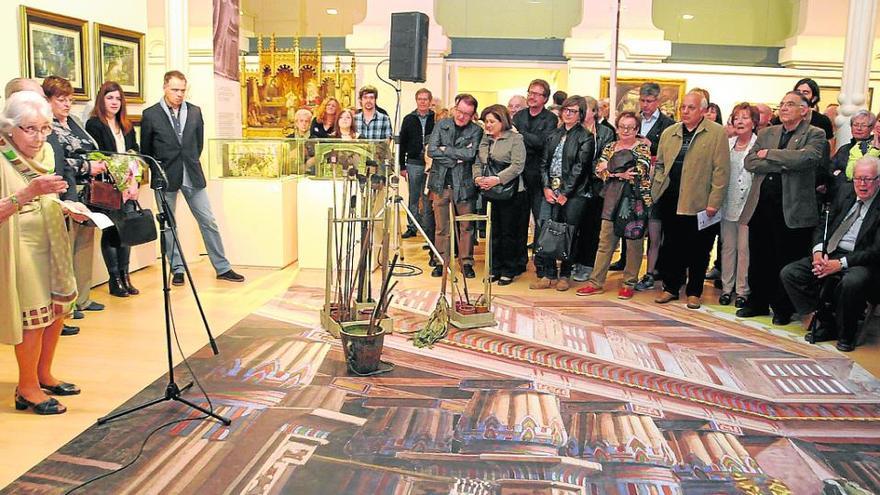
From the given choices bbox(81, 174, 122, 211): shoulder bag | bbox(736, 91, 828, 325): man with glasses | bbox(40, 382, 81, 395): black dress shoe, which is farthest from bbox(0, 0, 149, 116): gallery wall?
bbox(736, 91, 828, 325): man with glasses

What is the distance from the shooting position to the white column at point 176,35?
6688 mm

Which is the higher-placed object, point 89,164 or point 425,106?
point 425,106

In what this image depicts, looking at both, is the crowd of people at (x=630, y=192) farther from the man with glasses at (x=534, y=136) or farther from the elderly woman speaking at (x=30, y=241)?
the elderly woman speaking at (x=30, y=241)

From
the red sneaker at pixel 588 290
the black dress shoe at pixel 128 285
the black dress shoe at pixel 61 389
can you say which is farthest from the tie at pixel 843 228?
the black dress shoe at pixel 128 285

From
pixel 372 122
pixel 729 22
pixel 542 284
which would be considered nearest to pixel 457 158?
pixel 542 284

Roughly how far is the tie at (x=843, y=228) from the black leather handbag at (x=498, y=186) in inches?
96.1

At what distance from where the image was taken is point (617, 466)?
3146 mm

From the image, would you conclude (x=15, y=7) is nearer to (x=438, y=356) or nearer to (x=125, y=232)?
(x=125, y=232)

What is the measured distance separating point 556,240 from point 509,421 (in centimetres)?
263

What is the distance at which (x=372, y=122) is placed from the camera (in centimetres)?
766

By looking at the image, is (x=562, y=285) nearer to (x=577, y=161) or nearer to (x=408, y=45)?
(x=577, y=161)

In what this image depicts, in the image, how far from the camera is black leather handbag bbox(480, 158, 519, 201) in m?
6.24

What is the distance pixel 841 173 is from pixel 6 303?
5230 millimetres

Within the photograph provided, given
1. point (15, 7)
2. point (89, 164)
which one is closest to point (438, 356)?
point (89, 164)
